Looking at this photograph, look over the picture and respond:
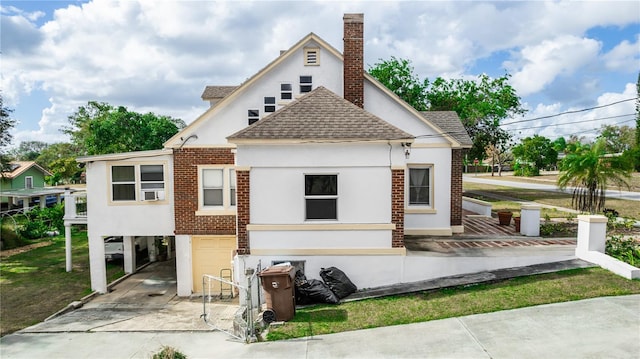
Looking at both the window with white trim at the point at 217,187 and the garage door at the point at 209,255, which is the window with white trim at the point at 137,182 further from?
the garage door at the point at 209,255

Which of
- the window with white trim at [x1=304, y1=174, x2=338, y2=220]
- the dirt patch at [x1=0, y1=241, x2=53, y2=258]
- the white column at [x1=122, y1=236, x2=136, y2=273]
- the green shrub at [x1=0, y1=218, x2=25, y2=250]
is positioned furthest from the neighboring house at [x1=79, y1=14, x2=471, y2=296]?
the green shrub at [x1=0, y1=218, x2=25, y2=250]

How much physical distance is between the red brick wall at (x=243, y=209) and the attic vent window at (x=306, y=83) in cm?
581

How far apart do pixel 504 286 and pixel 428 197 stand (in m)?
5.68

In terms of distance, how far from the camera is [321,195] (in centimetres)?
1121

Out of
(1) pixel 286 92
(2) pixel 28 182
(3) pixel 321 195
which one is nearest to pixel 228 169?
(1) pixel 286 92

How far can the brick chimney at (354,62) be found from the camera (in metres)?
14.5

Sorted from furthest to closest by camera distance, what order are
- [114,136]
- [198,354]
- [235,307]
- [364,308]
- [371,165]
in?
[114,136] < [235,307] < [371,165] < [364,308] < [198,354]

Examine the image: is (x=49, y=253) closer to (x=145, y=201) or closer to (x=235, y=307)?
(x=145, y=201)

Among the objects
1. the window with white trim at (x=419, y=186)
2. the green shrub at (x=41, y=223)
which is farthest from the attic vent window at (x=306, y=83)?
the green shrub at (x=41, y=223)

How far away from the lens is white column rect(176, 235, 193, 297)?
48.7 ft

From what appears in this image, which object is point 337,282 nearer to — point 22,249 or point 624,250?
point 624,250

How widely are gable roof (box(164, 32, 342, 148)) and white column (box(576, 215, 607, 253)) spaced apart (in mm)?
9770

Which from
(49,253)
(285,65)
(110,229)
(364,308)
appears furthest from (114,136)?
(364,308)

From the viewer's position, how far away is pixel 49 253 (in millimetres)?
23203
